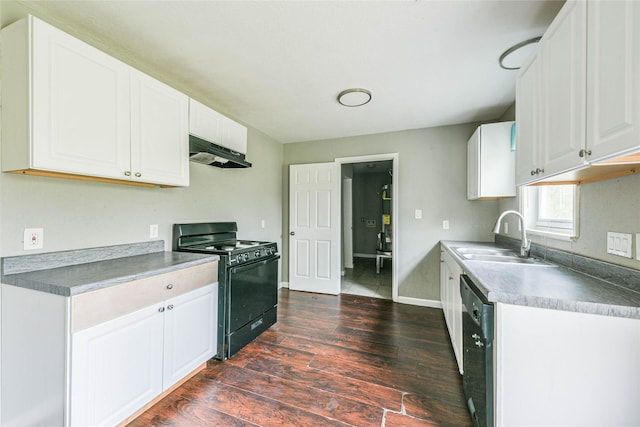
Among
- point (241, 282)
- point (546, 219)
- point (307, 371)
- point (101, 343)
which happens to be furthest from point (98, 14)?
point (546, 219)

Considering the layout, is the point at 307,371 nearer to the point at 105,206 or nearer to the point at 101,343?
the point at 101,343

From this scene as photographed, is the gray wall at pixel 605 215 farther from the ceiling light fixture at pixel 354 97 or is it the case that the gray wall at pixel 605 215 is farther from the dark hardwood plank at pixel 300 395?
the ceiling light fixture at pixel 354 97

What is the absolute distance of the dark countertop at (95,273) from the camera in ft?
3.93

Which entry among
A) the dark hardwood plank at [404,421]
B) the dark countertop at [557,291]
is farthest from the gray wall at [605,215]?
the dark hardwood plank at [404,421]

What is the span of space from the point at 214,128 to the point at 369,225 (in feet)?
17.7

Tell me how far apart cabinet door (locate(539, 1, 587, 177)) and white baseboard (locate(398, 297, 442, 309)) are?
7.91ft

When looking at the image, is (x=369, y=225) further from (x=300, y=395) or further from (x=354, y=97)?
(x=300, y=395)

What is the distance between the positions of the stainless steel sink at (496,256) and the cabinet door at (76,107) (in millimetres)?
2626

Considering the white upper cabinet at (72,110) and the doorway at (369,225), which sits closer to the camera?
the white upper cabinet at (72,110)

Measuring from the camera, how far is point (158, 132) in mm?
1854

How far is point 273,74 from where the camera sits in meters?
2.14

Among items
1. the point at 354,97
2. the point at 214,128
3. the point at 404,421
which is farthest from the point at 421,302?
the point at 214,128

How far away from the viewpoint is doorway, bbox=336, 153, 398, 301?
374cm

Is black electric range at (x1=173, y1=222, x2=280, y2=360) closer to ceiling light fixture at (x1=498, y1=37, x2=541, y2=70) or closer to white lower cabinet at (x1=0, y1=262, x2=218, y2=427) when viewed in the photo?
white lower cabinet at (x1=0, y1=262, x2=218, y2=427)
